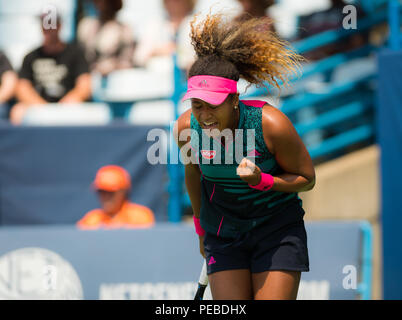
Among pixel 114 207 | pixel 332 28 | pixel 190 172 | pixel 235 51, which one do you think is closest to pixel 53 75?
pixel 114 207

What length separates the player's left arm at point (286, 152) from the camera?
332 centimetres

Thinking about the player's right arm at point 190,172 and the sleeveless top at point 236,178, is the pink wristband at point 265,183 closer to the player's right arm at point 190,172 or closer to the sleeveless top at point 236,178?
the sleeveless top at point 236,178

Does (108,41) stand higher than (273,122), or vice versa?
(108,41)

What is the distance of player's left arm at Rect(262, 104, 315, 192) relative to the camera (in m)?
3.32

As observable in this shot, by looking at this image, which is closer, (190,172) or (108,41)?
(190,172)

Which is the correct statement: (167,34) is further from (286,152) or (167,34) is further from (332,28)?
(286,152)

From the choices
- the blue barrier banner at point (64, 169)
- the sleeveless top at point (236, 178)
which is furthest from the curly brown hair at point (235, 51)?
the blue barrier banner at point (64, 169)

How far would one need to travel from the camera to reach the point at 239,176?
3350 millimetres

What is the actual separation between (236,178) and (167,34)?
457 centimetres

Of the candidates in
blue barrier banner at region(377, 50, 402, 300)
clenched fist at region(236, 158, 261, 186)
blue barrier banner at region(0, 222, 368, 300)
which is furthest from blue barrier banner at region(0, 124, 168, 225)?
clenched fist at region(236, 158, 261, 186)

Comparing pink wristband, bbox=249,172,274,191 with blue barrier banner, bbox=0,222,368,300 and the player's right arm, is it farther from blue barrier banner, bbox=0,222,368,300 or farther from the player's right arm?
blue barrier banner, bbox=0,222,368,300

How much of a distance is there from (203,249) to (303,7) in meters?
5.30
